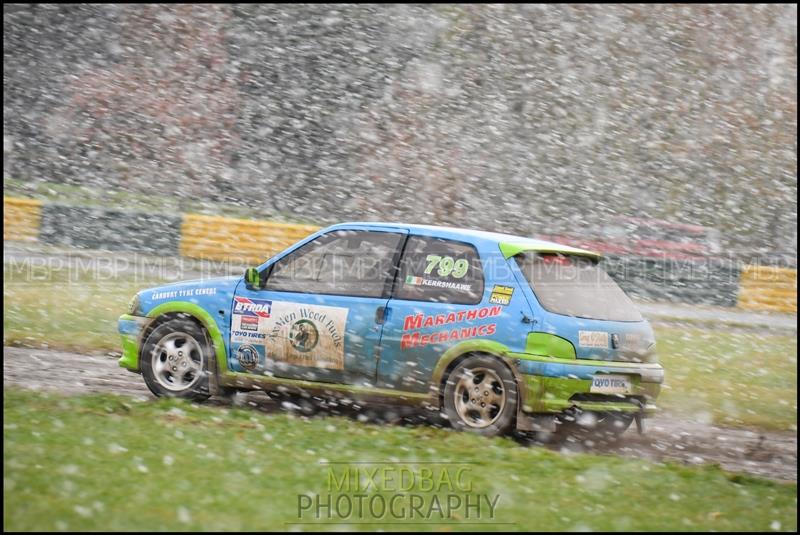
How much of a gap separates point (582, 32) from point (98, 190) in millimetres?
17908

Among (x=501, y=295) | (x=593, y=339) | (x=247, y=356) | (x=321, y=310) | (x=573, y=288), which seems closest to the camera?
(x=593, y=339)

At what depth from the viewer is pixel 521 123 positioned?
101 ft

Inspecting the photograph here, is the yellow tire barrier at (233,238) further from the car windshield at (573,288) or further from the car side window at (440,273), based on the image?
the car windshield at (573,288)

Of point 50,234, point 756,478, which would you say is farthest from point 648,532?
point 50,234

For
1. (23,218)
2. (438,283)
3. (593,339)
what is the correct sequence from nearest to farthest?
(593,339)
(438,283)
(23,218)

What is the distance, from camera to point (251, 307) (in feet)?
25.4

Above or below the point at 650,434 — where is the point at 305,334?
above

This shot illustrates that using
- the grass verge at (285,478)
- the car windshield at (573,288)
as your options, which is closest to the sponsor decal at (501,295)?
the car windshield at (573,288)

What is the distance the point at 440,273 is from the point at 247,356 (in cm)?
171

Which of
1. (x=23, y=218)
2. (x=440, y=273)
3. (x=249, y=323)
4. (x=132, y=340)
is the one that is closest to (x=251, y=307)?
(x=249, y=323)

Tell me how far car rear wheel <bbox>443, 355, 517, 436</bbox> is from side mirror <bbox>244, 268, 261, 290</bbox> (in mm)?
1790

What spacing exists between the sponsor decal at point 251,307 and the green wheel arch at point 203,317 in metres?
0.23

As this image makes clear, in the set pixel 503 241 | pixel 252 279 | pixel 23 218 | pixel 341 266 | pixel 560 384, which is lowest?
pixel 560 384

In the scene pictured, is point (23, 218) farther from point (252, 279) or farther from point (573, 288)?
point (573, 288)
